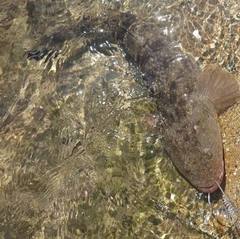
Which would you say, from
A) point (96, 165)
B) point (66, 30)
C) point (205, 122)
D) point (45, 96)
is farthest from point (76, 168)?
point (66, 30)

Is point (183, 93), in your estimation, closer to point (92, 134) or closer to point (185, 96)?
point (185, 96)

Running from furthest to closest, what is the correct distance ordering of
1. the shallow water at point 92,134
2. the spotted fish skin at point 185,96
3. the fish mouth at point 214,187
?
the shallow water at point 92,134 → the spotted fish skin at point 185,96 → the fish mouth at point 214,187

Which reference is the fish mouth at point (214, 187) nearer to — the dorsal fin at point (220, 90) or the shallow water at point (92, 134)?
the shallow water at point (92, 134)

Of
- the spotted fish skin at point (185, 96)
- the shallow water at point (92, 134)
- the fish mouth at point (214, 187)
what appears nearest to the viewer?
the fish mouth at point (214, 187)

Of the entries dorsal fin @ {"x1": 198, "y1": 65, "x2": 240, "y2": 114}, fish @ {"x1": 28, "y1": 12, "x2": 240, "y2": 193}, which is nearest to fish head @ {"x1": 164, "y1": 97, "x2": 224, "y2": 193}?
fish @ {"x1": 28, "y1": 12, "x2": 240, "y2": 193}

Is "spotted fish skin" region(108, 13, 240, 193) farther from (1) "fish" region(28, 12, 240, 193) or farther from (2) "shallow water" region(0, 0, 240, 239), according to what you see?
(2) "shallow water" region(0, 0, 240, 239)

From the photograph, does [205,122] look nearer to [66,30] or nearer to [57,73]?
[57,73]

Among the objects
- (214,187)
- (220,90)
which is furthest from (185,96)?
(214,187)

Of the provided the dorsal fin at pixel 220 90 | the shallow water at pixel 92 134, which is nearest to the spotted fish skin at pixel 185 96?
the dorsal fin at pixel 220 90
